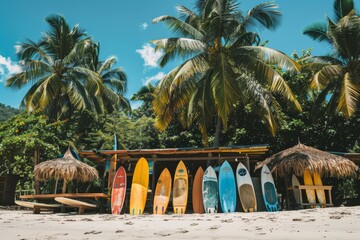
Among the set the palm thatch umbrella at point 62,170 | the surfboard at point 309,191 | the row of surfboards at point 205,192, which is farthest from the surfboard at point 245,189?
the palm thatch umbrella at point 62,170

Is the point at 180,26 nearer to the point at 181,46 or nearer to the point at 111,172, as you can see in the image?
the point at 181,46

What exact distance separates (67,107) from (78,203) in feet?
30.2

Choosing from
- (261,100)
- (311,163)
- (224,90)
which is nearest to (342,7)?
(261,100)

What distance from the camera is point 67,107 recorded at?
684 inches

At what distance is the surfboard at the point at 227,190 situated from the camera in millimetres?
8977

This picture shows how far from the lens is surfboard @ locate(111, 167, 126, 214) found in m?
9.41

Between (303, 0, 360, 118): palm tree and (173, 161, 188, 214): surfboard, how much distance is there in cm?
567

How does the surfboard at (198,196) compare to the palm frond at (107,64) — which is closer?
the surfboard at (198,196)

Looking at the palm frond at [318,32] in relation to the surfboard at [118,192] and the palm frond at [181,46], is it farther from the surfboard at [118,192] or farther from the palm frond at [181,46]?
the surfboard at [118,192]

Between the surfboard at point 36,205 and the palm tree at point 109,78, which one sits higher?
the palm tree at point 109,78

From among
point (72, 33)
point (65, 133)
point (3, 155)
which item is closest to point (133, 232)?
point (3, 155)

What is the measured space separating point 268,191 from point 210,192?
165 centimetres

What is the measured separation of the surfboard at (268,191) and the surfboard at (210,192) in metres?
1.33

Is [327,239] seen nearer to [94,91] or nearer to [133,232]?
[133,232]
